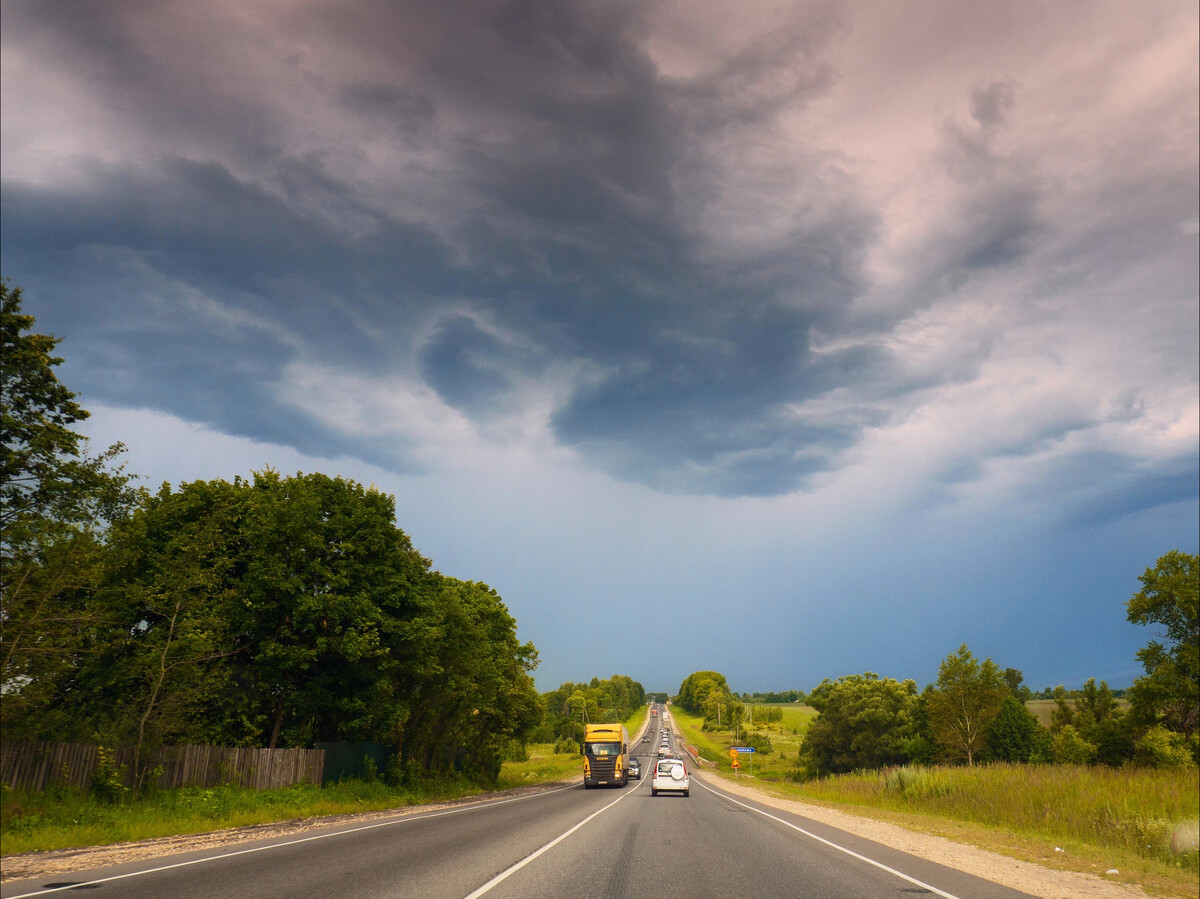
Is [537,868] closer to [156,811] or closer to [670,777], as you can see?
[156,811]

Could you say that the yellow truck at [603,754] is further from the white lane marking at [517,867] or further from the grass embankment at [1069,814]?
the white lane marking at [517,867]

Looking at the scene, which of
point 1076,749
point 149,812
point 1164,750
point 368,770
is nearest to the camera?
point 149,812

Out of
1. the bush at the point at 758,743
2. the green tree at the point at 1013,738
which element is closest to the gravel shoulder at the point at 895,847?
the green tree at the point at 1013,738

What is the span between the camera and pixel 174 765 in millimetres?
20172

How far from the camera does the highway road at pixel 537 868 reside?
8625mm

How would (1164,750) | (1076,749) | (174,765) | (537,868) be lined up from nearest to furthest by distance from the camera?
(537,868)
(174,765)
(1164,750)
(1076,749)

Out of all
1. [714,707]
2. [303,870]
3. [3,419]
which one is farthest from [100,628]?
[714,707]

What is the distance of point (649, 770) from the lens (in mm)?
76688

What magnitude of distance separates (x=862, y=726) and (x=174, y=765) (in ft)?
248

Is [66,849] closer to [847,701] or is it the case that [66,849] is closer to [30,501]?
[30,501]

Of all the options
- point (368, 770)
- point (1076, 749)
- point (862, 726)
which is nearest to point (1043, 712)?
point (862, 726)

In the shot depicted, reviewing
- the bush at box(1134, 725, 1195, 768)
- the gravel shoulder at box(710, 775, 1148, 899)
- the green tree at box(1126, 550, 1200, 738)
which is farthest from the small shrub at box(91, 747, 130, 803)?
the green tree at box(1126, 550, 1200, 738)

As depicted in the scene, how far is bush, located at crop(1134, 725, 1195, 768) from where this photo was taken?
97.2ft

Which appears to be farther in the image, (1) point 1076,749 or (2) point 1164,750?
(1) point 1076,749
